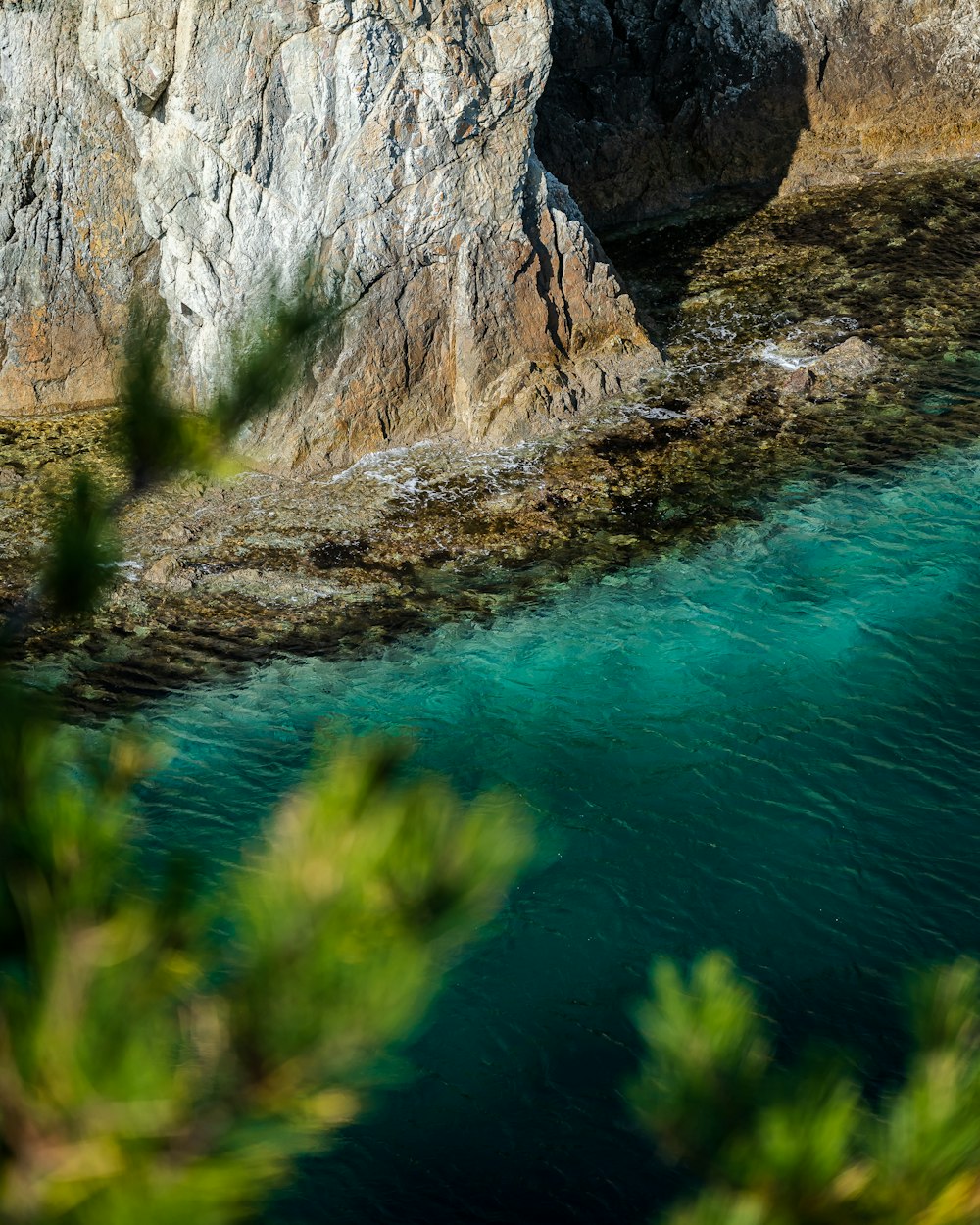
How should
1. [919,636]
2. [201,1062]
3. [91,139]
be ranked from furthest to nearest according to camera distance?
1. [91,139]
2. [919,636]
3. [201,1062]

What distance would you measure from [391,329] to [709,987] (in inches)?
393

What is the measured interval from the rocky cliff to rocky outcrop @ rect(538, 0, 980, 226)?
5338 mm

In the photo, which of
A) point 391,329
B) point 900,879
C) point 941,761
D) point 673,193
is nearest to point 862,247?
point 673,193

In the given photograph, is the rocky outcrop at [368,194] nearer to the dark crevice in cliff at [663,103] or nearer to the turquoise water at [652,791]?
the turquoise water at [652,791]

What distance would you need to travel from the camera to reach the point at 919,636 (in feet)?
29.2

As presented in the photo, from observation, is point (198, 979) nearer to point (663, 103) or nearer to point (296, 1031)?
point (296, 1031)

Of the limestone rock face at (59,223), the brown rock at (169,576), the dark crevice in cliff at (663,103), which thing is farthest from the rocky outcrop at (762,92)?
the brown rock at (169,576)

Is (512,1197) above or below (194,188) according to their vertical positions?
below

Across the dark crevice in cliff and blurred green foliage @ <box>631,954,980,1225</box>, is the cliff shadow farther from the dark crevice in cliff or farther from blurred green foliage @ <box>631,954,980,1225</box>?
blurred green foliage @ <box>631,954,980,1225</box>

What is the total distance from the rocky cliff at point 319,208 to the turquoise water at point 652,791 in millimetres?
3085

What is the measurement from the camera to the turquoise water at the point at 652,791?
5.57 metres

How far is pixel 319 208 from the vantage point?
11586 mm

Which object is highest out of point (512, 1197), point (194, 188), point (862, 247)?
point (194, 188)

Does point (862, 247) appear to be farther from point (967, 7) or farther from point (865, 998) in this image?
point (865, 998)
